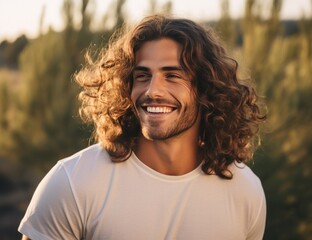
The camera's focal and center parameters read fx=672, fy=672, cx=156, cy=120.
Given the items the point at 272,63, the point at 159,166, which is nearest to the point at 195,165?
the point at 159,166

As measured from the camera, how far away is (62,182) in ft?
8.85

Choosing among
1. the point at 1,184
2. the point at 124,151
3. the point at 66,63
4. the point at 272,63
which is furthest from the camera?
the point at 1,184

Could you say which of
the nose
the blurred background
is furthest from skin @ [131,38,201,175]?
the blurred background

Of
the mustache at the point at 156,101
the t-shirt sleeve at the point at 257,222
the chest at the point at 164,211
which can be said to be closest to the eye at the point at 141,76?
the mustache at the point at 156,101

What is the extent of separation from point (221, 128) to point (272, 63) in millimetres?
6196

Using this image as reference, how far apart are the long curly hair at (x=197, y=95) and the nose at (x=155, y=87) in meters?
0.17

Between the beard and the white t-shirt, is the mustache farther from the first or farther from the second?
the white t-shirt

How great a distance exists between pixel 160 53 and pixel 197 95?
0.30 m

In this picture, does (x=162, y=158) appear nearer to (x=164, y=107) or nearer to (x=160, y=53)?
(x=164, y=107)

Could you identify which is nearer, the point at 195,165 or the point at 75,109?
the point at 195,165

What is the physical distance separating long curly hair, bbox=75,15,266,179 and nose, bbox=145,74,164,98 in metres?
0.17

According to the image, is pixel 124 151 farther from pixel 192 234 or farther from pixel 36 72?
pixel 36 72

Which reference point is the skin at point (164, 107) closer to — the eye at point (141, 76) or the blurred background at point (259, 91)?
the eye at point (141, 76)

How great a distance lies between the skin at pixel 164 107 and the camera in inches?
112
